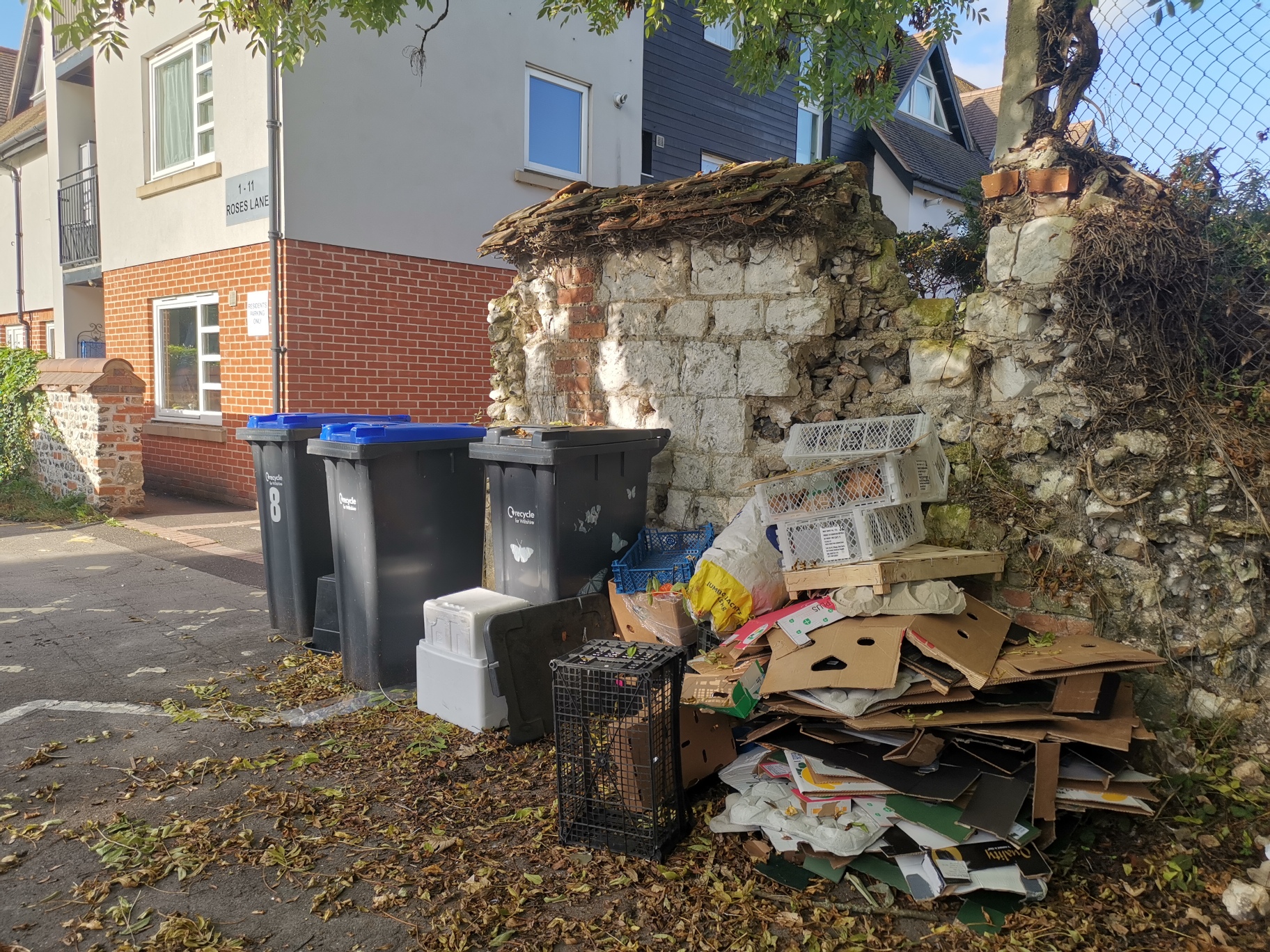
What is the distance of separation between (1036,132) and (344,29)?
25.4 feet

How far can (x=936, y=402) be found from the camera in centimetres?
424

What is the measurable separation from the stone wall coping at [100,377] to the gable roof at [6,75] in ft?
41.3

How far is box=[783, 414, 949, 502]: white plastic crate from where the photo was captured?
386cm

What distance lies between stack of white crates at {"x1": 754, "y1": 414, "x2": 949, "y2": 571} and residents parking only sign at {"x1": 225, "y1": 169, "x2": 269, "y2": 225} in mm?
7267

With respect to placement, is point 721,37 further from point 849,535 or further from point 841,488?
point 849,535

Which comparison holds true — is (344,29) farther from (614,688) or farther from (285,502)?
(614,688)

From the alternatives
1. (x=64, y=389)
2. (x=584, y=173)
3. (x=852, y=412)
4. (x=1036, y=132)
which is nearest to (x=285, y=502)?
(x=852, y=412)

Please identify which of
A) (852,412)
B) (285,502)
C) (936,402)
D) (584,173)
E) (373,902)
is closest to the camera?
(373,902)

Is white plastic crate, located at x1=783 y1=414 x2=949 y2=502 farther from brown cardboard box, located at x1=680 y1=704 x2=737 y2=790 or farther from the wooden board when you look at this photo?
brown cardboard box, located at x1=680 y1=704 x2=737 y2=790

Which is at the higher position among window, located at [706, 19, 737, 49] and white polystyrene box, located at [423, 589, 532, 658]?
window, located at [706, 19, 737, 49]

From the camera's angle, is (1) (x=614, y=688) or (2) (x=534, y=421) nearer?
(1) (x=614, y=688)

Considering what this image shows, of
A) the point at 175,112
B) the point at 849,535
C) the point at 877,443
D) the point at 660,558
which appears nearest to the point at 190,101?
the point at 175,112

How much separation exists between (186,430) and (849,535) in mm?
9536

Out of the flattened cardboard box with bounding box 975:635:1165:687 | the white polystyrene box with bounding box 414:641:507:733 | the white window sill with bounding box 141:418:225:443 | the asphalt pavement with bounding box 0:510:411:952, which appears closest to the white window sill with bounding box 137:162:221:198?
the white window sill with bounding box 141:418:225:443
